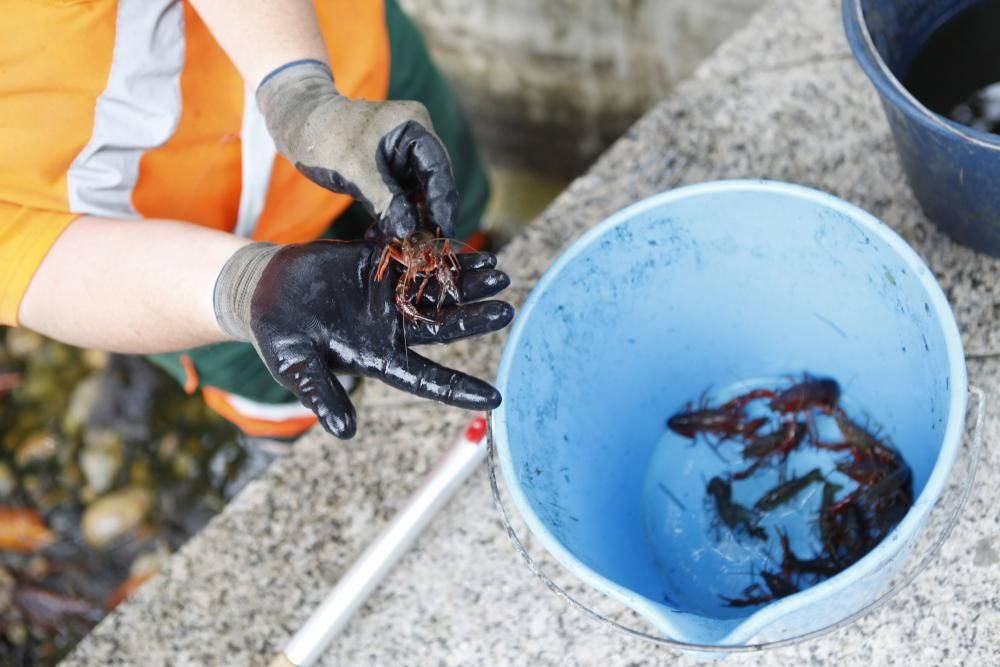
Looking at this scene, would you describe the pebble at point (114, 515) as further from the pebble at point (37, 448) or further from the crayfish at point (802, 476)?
the crayfish at point (802, 476)

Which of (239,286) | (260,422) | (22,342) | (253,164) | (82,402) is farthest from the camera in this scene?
(22,342)

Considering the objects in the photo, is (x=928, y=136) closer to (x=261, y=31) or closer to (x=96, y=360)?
(x=261, y=31)

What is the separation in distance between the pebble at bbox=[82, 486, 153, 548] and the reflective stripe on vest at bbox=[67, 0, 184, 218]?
1.79m

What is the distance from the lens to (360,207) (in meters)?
2.29

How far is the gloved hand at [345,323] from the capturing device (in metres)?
1.34

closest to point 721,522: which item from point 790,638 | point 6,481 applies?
point 790,638

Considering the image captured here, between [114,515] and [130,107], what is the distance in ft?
6.55

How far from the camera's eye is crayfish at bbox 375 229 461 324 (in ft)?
4.59

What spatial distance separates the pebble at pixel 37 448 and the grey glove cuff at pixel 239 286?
87.0 inches

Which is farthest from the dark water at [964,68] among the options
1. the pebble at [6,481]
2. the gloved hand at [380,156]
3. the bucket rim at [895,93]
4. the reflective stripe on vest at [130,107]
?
the pebble at [6,481]

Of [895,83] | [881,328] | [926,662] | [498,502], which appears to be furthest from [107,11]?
[926,662]

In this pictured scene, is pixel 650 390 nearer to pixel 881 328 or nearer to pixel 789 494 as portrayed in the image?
pixel 789 494

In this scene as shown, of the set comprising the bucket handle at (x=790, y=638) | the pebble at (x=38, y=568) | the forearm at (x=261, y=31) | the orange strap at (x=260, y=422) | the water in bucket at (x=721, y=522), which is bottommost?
the pebble at (x=38, y=568)

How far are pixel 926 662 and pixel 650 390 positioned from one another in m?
0.66
